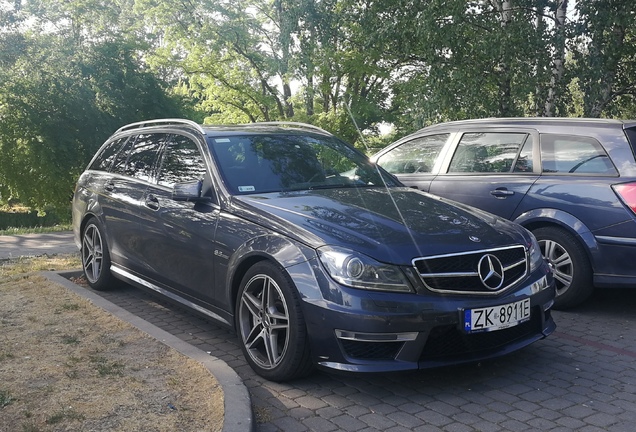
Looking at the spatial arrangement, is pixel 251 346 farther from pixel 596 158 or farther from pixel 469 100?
pixel 469 100

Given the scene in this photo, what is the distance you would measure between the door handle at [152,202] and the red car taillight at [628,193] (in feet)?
13.1

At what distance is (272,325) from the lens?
14.5ft

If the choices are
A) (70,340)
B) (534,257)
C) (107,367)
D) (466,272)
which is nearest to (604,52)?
(534,257)

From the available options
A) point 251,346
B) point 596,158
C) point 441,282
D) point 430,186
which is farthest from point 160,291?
point 596,158

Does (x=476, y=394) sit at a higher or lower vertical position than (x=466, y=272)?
lower

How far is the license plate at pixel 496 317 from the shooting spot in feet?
13.2

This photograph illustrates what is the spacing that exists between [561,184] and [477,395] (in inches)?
115

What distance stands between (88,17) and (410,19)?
17.5 m

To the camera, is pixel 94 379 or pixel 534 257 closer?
pixel 94 379

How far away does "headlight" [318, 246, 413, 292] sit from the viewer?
3986 millimetres

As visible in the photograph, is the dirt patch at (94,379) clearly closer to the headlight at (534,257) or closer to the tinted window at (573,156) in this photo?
the headlight at (534,257)

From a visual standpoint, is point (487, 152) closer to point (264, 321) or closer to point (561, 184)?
point (561, 184)

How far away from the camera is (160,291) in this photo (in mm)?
5754

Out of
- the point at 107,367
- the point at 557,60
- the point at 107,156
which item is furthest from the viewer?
the point at 557,60
